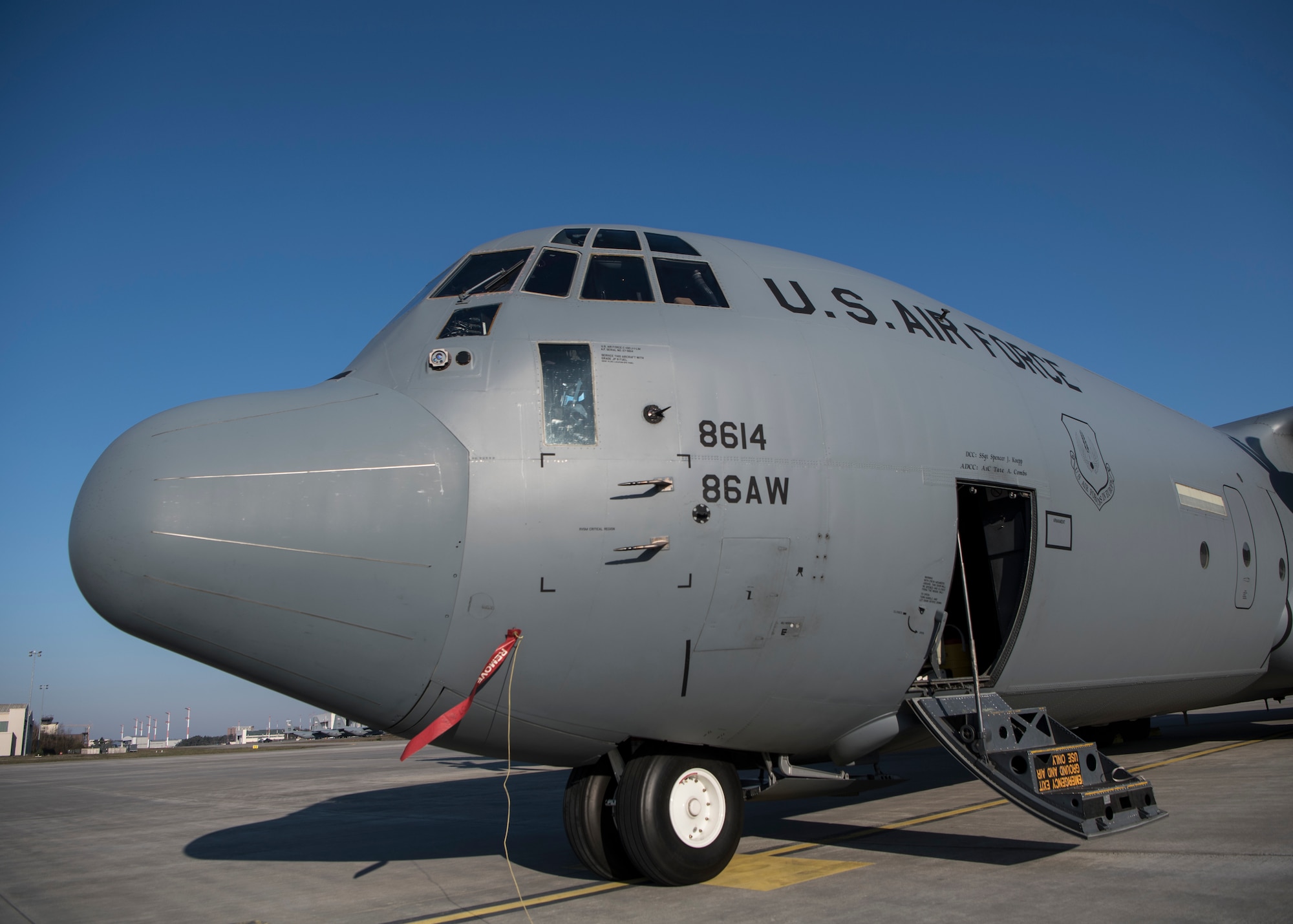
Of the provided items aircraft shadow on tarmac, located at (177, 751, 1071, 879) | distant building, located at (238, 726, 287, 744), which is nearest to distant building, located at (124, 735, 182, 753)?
distant building, located at (238, 726, 287, 744)

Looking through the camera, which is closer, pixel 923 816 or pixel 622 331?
pixel 622 331

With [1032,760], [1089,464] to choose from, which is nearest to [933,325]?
[1089,464]

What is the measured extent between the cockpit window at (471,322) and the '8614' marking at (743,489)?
1915mm

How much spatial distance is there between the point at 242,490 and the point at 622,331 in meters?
2.71

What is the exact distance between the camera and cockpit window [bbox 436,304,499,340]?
644cm

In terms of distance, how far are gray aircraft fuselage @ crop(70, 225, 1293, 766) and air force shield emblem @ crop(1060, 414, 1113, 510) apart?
0.11 metres

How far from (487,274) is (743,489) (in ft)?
8.52

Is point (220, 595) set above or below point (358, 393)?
below

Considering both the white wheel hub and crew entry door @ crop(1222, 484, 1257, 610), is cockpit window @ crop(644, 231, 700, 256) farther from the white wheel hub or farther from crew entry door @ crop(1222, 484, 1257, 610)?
crew entry door @ crop(1222, 484, 1257, 610)

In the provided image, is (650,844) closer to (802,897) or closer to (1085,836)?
(802,897)

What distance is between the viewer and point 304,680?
18.7ft

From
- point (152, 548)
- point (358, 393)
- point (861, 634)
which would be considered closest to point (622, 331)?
point (358, 393)

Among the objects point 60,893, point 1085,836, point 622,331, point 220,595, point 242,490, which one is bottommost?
point 60,893

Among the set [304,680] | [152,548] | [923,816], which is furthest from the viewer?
[923,816]
